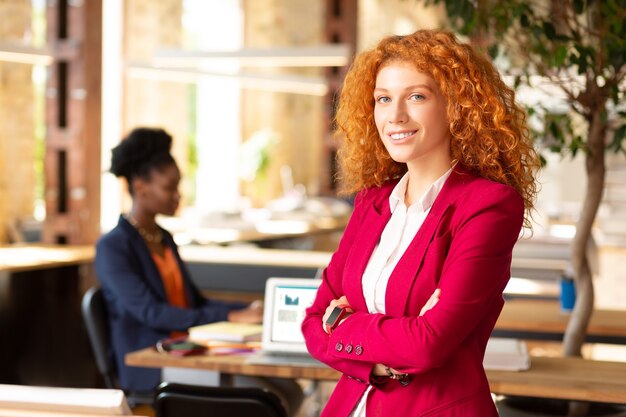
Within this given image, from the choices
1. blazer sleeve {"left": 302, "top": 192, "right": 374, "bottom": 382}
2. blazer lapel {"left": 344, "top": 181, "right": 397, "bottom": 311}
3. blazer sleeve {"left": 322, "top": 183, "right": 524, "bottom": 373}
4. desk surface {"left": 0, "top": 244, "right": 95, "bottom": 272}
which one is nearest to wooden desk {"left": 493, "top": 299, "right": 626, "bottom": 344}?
blazer sleeve {"left": 302, "top": 192, "right": 374, "bottom": 382}

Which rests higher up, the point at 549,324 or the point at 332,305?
the point at 332,305

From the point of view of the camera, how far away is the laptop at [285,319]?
3436 millimetres

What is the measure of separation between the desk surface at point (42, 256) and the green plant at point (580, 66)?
320 centimetres

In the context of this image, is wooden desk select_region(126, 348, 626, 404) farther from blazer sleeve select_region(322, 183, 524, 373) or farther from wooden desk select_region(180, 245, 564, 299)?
wooden desk select_region(180, 245, 564, 299)

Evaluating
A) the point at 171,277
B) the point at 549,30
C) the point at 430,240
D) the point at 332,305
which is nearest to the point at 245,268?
the point at 171,277

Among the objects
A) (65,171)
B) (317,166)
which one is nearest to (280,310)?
(65,171)

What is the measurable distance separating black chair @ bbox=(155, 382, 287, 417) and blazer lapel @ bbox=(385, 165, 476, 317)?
828mm

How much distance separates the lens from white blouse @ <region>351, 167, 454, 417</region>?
2.26m

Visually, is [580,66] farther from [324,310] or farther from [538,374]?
[324,310]

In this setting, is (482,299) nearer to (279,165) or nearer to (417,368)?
(417,368)

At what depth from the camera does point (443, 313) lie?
211cm

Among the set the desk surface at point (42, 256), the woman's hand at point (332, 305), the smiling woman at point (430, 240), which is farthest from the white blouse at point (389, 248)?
the desk surface at point (42, 256)

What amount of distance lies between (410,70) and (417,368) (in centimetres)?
67

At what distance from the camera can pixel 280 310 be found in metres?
3.49
